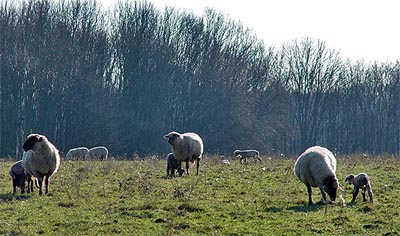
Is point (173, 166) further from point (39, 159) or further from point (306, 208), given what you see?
point (306, 208)

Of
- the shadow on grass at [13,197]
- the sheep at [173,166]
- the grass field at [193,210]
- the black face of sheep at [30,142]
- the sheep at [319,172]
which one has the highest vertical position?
the black face of sheep at [30,142]

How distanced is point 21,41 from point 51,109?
260 inches

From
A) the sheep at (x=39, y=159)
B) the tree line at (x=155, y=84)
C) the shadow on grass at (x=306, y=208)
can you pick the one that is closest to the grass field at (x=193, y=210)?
the shadow on grass at (x=306, y=208)

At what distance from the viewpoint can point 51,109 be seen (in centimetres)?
5616

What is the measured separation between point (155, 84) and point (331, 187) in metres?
49.2

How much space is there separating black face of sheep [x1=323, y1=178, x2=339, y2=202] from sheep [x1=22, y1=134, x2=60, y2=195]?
8.53m

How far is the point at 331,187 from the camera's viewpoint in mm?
16062

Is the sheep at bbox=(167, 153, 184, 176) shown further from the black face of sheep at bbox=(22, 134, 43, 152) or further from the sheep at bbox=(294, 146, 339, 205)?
the sheep at bbox=(294, 146, 339, 205)

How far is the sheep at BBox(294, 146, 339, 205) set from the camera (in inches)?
634

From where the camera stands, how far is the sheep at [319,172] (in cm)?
1609

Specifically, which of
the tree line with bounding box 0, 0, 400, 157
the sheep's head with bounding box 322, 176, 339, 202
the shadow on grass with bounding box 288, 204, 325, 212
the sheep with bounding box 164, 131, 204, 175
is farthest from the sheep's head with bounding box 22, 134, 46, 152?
the tree line with bounding box 0, 0, 400, 157

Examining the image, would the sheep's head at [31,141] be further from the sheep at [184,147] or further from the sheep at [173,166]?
the sheep at [184,147]

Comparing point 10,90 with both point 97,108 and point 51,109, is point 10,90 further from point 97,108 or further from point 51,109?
point 97,108

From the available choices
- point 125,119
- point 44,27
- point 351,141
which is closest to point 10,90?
point 44,27
